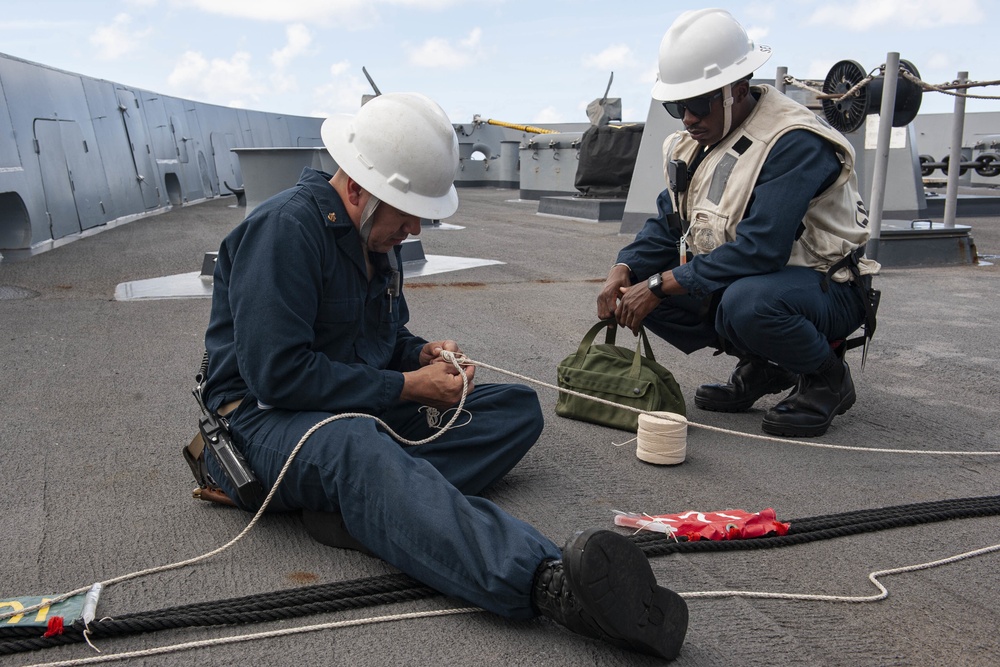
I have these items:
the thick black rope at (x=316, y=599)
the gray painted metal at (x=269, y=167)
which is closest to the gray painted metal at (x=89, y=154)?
the gray painted metal at (x=269, y=167)

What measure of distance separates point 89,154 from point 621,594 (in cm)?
1103

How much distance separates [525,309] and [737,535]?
375 cm

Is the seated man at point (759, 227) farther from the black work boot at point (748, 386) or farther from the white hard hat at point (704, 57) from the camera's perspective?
the black work boot at point (748, 386)

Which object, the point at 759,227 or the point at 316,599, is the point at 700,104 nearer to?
the point at 759,227

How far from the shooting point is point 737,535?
2441mm

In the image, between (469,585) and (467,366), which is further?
(467,366)

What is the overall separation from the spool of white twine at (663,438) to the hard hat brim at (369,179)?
1077 millimetres

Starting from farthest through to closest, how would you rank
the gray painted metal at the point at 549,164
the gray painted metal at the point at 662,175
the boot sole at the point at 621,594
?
the gray painted metal at the point at 549,164
the gray painted metal at the point at 662,175
the boot sole at the point at 621,594

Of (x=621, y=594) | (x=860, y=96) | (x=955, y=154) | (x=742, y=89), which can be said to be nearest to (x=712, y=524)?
(x=621, y=594)

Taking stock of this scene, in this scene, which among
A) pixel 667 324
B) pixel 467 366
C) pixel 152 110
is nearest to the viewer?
pixel 467 366

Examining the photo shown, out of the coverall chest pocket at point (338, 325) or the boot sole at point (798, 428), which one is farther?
the boot sole at point (798, 428)

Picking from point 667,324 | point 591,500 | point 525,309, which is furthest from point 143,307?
point 591,500

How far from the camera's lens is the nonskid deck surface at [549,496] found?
75.8 inches

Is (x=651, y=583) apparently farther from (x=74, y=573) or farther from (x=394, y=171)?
(x=74, y=573)
